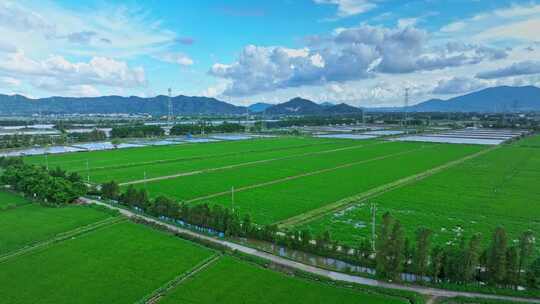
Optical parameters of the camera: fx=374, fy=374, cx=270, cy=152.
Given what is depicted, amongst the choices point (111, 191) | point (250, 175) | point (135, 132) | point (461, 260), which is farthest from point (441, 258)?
point (135, 132)

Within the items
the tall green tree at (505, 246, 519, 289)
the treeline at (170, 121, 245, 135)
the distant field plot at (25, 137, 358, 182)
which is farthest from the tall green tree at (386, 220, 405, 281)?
the treeline at (170, 121, 245, 135)

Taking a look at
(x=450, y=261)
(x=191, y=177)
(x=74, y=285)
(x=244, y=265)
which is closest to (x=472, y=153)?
(x=191, y=177)

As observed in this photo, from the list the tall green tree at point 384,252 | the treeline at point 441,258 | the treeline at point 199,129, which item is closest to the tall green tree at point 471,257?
the treeline at point 441,258

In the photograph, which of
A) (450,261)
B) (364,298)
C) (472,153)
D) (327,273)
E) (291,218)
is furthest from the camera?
(472,153)

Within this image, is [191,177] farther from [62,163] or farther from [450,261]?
[450,261]

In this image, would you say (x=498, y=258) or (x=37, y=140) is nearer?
(x=498, y=258)

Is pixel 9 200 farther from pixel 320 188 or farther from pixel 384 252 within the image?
pixel 384 252
